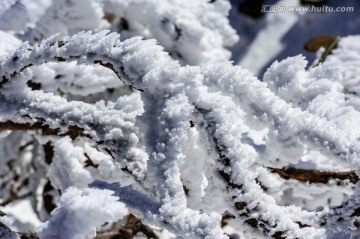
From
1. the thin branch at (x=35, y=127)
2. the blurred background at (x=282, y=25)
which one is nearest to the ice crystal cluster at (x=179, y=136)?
the thin branch at (x=35, y=127)

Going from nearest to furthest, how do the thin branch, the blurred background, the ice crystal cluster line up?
1. the ice crystal cluster
2. the thin branch
3. the blurred background

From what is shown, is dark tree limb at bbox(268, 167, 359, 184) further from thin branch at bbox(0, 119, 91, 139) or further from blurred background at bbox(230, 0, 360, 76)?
blurred background at bbox(230, 0, 360, 76)

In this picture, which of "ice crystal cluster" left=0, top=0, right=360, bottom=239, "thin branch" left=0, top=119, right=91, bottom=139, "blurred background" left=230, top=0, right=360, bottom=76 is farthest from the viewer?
"blurred background" left=230, top=0, right=360, bottom=76

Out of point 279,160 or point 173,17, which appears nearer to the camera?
point 279,160

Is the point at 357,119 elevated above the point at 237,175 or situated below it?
above

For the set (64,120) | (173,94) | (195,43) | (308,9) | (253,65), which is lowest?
(64,120)

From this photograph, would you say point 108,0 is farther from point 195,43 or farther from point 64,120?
point 64,120

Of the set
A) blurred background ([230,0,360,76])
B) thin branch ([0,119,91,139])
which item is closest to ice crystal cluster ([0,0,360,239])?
thin branch ([0,119,91,139])

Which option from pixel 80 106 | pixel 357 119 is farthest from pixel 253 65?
pixel 80 106

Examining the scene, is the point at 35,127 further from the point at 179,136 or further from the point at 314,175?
the point at 314,175
